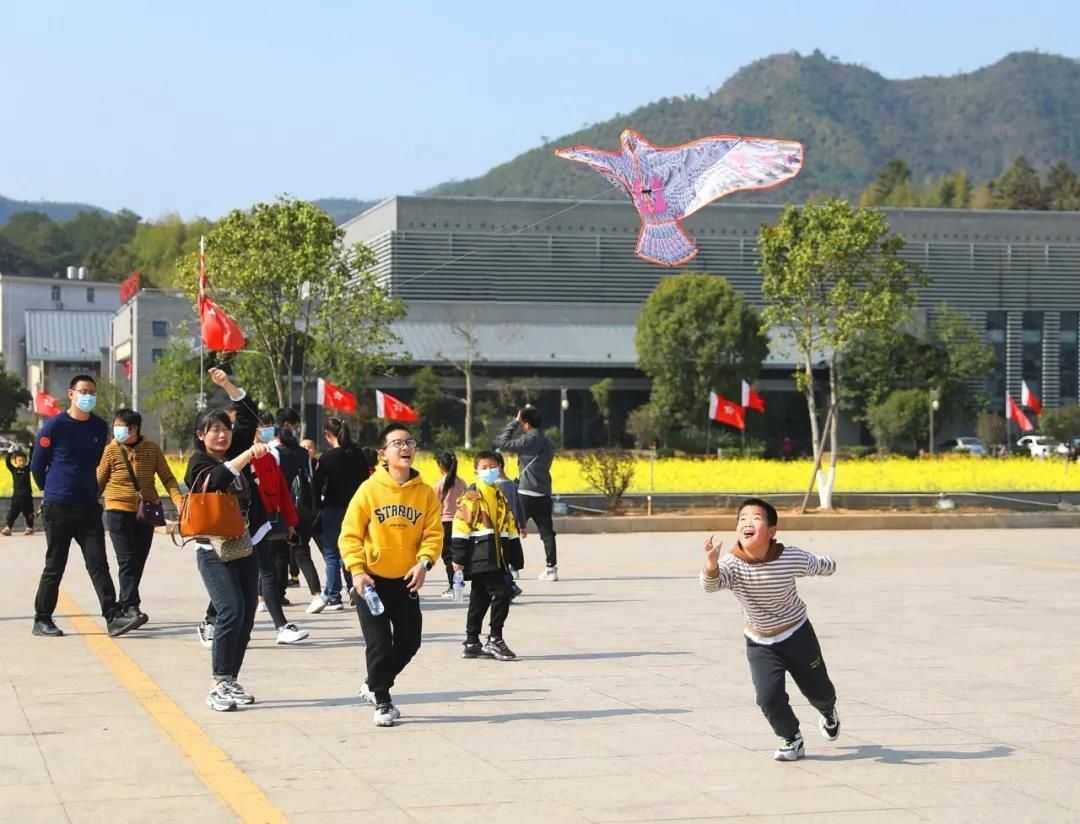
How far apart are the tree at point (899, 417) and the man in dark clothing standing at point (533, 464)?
5797 centimetres

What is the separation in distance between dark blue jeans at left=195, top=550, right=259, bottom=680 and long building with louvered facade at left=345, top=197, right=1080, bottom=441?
65290mm

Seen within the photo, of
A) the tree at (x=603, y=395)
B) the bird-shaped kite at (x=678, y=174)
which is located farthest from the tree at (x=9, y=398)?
the bird-shaped kite at (x=678, y=174)

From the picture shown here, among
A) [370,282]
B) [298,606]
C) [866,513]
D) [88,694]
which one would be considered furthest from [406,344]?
[88,694]


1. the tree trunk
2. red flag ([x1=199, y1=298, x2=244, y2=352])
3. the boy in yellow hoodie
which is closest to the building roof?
the tree trunk

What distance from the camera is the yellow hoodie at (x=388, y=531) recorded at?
8703mm

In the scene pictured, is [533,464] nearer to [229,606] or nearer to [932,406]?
[229,606]

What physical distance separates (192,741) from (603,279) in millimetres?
81866

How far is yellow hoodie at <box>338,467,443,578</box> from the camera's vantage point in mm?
8703

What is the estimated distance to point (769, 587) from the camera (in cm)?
781

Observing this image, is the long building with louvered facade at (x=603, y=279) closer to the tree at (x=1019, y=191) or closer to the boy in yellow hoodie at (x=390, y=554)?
the boy in yellow hoodie at (x=390, y=554)

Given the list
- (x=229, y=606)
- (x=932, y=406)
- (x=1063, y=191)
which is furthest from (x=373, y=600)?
(x=1063, y=191)

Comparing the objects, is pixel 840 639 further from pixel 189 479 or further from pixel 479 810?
pixel 479 810

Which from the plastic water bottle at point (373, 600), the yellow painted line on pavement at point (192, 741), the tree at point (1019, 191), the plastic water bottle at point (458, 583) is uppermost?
the tree at point (1019, 191)

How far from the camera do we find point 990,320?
93438 mm
